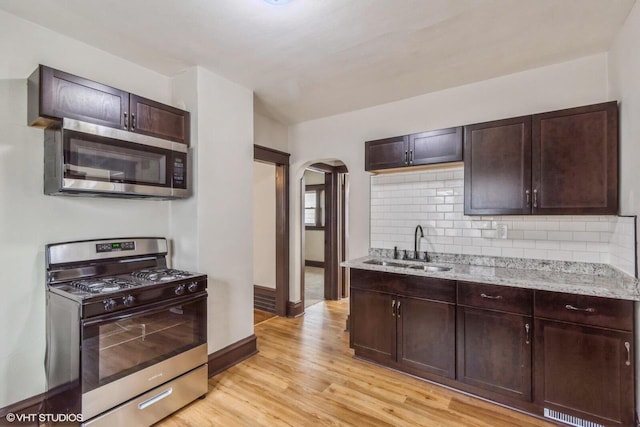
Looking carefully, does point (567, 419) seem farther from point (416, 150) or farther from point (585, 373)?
point (416, 150)

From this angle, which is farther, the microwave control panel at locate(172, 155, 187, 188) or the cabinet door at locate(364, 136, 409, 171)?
the cabinet door at locate(364, 136, 409, 171)

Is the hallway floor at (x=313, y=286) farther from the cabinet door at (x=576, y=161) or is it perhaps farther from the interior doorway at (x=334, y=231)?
the cabinet door at (x=576, y=161)

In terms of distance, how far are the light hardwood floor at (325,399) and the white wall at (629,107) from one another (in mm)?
1110

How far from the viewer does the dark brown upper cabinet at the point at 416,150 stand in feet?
9.14

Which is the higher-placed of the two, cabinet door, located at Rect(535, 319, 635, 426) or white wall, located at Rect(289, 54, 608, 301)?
white wall, located at Rect(289, 54, 608, 301)

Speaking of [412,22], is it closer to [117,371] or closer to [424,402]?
[424,402]

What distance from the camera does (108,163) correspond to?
84.5 inches

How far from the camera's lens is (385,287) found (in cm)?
280

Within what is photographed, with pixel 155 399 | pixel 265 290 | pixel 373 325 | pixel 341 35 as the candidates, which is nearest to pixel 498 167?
pixel 341 35

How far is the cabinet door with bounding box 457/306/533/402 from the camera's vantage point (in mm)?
2178

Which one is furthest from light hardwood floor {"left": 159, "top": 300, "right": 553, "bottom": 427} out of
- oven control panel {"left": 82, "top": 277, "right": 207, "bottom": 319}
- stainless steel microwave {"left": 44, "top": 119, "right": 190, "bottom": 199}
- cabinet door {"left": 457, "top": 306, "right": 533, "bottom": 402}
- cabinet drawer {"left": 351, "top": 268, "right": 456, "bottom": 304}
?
stainless steel microwave {"left": 44, "top": 119, "right": 190, "bottom": 199}

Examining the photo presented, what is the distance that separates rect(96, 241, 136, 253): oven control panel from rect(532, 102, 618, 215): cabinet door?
3.28 m

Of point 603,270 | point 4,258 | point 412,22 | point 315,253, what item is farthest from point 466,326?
point 315,253

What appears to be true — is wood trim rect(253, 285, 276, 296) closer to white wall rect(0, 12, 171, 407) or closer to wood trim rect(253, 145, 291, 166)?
wood trim rect(253, 145, 291, 166)
